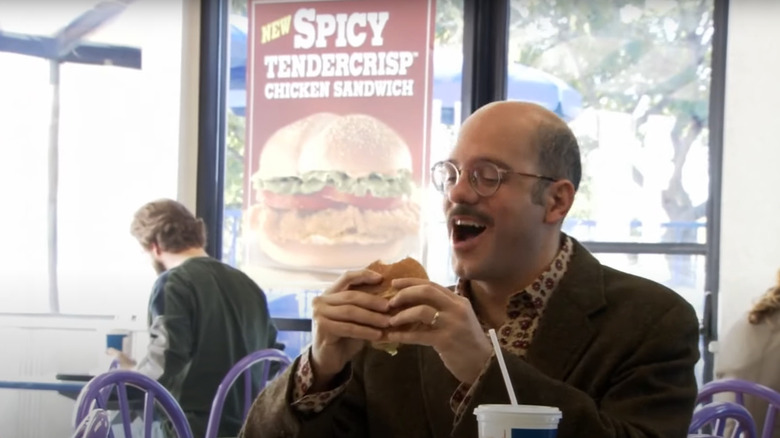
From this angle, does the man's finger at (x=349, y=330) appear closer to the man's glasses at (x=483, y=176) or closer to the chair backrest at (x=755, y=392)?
the man's glasses at (x=483, y=176)

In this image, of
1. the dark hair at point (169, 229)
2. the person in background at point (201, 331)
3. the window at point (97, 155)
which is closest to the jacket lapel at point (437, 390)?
the person in background at point (201, 331)

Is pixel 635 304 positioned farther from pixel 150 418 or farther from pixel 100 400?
pixel 150 418

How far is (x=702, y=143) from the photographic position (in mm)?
4699

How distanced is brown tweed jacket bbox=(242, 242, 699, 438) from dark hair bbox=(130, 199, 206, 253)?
9.95ft

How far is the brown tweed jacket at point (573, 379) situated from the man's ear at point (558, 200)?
0.28ft

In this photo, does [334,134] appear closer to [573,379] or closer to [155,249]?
[155,249]

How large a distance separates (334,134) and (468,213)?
3.51m

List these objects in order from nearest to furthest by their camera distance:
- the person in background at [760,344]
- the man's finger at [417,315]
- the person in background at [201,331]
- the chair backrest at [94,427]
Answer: the man's finger at [417,315]
the chair backrest at [94,427]
the person in background at [760,344]
the person in background at [201,331]

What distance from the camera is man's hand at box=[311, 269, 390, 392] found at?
143 cm

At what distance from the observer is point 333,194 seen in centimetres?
514

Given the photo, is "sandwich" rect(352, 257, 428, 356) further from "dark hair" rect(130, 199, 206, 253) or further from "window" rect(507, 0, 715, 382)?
"window" rect(507, 0, 715, 382)

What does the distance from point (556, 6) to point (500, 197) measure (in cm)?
341

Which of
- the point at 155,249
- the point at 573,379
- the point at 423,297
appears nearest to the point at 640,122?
the point at 155,249

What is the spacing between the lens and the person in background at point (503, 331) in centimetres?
142
